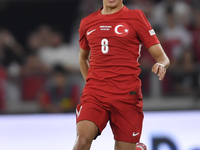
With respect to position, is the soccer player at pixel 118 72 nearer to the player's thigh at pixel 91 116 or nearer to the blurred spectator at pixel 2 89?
the player's thigh at pixel 91 116

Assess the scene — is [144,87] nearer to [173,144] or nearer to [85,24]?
[173,144]

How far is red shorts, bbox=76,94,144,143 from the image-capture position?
280 cm

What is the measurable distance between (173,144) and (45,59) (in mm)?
2699

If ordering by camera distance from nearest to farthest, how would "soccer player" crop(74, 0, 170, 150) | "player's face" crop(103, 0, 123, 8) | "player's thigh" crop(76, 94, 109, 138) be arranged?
"player's thigh" crop(76, 94, 109, 138)
"soccer player" crop(74, 0, 170, 150)
"player's face" crop(103, 0, 123, 8)

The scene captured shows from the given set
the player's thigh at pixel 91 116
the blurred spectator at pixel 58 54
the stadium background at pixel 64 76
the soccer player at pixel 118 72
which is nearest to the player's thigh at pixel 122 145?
the soccer player at pixel 118 72

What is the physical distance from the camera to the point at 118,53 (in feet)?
9.48

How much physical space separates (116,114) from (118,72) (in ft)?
1.09

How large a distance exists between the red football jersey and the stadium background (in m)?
1.54

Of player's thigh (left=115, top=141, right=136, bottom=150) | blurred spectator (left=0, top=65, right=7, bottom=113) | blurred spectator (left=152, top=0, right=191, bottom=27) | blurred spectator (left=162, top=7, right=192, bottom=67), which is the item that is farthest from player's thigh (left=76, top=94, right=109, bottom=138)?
blurred spectator (left=152, top=0, right=191, bottom=27)

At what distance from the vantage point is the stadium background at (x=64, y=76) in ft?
14.4

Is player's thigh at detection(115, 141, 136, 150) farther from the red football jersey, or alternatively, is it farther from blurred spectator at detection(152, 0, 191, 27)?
blurred spectator at detection(152, 0, 191, 27)

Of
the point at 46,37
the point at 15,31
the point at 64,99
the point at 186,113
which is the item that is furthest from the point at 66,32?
the point at 186,113

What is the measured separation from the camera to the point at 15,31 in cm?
653

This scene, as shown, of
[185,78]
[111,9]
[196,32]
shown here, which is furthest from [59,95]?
[111,9]
